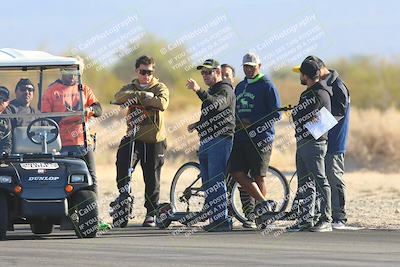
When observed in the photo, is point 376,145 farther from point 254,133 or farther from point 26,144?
point 26,144

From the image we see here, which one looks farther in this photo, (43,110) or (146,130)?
(146,130)

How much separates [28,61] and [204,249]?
3.28 metres

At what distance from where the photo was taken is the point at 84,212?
588 inches

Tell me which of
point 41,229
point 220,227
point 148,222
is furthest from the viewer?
point 148,222

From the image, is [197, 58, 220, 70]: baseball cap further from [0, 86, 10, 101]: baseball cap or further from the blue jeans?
[0, 86, 10, 101]: baseball cap

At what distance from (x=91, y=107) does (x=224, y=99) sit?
1.65 m

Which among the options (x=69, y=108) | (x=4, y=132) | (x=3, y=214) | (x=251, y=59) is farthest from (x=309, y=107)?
(x=3, y=214)

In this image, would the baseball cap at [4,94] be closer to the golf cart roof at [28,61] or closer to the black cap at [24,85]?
the black cap at [24,85]

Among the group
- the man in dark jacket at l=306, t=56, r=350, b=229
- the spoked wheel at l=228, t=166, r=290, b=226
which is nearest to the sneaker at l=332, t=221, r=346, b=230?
the man in dark jacket at l=306, t=56, r=350, b=229

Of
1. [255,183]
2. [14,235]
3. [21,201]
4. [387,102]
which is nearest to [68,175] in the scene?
[21,201]

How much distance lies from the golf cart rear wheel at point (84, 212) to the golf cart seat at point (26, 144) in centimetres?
73

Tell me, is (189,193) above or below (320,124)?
below

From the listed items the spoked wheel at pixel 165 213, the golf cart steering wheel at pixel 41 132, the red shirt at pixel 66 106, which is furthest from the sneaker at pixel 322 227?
the golf cart steering wheel at pixel 41 132

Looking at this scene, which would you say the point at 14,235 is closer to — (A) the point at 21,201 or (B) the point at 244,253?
(A) the point at 21,201
